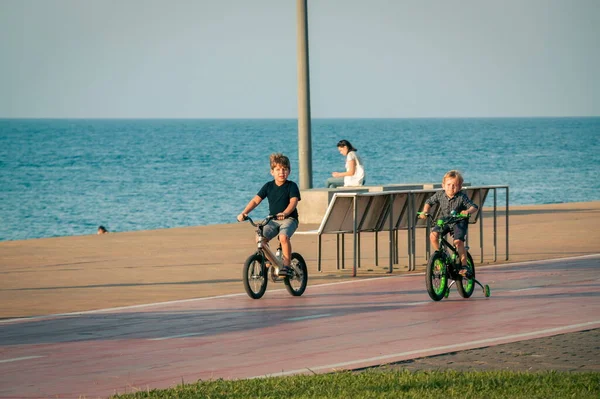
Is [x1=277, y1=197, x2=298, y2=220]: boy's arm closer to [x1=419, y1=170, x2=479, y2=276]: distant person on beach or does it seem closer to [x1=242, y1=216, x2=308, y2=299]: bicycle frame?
[x1=242, y1=216, x2=308, y2=299]: bicycle frame

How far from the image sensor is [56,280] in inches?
613

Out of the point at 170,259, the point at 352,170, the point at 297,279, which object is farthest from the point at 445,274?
the point at 352,170

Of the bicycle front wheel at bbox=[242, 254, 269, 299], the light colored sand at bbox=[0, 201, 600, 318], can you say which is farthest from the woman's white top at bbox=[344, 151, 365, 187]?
the bicycle front wheel at bbox=[242, 254, 269, 299]

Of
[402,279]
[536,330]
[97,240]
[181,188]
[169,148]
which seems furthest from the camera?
[169,148]

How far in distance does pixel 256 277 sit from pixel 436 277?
73.0 inches

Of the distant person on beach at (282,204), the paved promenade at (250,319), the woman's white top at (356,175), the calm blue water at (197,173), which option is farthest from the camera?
the calm blue water at (197,173)

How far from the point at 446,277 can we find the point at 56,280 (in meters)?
4.99

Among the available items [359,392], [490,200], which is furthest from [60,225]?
[359,392]

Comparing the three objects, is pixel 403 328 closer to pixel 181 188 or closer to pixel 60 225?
pixel 60 225

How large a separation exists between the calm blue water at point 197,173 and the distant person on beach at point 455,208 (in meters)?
40.3

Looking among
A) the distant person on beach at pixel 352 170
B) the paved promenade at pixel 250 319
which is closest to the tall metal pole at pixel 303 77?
the distant person on beach at pixel 352 170

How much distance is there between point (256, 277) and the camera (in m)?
13.5

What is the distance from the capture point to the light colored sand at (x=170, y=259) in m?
14.1

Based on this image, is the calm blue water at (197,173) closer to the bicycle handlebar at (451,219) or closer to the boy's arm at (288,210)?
the boy's arm at (288,210)
